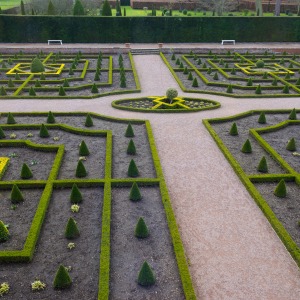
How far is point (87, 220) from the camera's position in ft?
37.7

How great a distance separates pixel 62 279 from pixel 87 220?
9.16 feet

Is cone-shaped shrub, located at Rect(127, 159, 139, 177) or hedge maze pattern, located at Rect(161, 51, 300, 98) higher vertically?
hedge maze pattern, located at Rect(161, 51, 300, 98)

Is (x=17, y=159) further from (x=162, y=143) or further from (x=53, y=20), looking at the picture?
(x=53, y=20)

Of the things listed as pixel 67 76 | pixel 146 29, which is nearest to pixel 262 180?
pixel 67 76

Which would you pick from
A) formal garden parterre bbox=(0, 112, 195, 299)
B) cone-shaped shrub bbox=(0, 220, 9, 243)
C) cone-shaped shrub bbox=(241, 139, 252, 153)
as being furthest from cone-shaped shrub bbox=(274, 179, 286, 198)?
cone-shaped shrub bbox=(0, 220, 9, 243)

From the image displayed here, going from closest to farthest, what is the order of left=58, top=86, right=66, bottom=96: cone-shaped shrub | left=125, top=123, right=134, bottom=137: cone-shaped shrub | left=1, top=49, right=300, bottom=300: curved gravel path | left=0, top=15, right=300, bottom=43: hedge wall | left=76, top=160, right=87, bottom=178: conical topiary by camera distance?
left=1, top=49, right=300, bottom=300: curved gravel path < left=76, top=160, right=87, bottom=178: conical topiary < left=125, top=123, right=134, bottom=137: cone-shaped shrub < left=58, top=86, right=66, bottom=96: cone-shaped shrub < left=0, top=15, right=300, bottom=43: hedge wall

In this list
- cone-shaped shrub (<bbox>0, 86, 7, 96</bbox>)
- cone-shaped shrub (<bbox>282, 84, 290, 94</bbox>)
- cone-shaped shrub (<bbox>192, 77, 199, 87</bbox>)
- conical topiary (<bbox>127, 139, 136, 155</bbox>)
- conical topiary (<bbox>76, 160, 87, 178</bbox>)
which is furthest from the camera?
cone-shaped shrub (<bbox>192, 77, 199, 87</bbox>)

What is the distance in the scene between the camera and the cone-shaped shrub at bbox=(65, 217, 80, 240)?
10.6 metres

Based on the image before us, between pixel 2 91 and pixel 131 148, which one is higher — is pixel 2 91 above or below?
above

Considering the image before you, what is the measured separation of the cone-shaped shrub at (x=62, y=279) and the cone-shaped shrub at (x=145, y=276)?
1589mm

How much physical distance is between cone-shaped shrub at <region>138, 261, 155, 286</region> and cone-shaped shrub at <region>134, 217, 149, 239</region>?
5.70 ft

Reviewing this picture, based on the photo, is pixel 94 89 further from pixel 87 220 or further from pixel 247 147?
pixel 87 220

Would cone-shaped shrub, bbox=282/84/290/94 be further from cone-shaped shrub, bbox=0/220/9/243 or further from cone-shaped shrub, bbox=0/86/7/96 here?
cone-shaped shrub, bbox=0/220/9/243

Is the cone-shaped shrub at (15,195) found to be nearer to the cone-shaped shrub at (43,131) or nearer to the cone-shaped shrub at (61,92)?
the cone-shaped shrub at (43,131)
